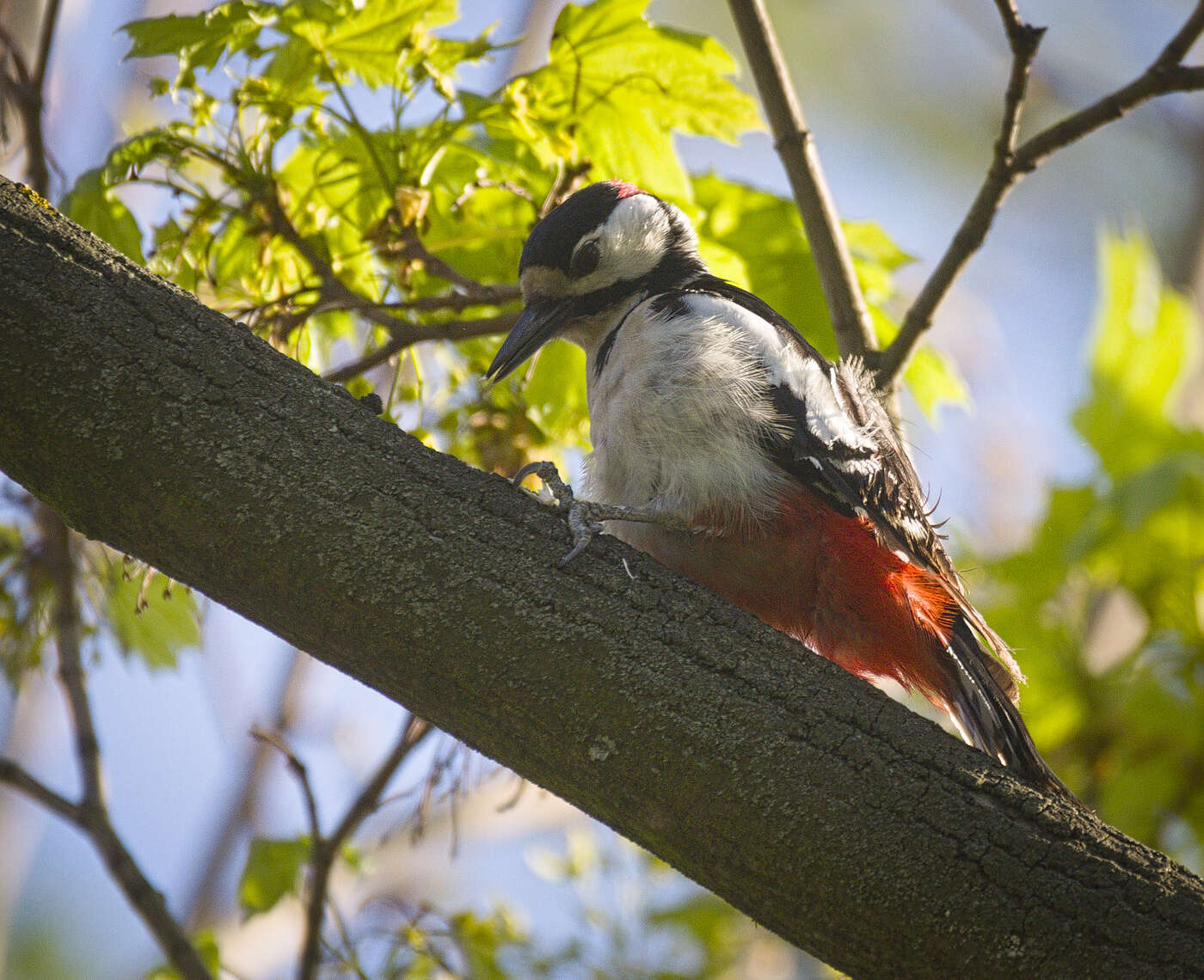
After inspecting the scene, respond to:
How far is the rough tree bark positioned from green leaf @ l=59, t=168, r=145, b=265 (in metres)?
0.58

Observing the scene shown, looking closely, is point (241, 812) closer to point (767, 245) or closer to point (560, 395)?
point (560, 395)

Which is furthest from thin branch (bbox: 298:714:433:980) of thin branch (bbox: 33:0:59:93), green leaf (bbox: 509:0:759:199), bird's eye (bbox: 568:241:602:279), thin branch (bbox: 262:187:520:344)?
thin branch (bbox: 33:0:59:93)

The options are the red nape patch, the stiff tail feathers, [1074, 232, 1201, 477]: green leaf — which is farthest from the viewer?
[1074, 232, 1201, 477]: green leaf

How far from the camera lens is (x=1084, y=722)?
354cm

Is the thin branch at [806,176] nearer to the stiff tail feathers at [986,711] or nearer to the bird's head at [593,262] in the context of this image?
the bird's head at [593,262]

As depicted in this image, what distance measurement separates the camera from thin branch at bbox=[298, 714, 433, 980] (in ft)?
7.59

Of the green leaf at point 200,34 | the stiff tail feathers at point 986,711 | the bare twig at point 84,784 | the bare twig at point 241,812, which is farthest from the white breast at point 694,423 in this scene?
the bare twig at point 241,812

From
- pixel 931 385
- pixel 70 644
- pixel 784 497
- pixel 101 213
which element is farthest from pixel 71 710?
pixel 931 385

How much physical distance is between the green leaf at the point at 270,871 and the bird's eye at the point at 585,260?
1463 millimetres

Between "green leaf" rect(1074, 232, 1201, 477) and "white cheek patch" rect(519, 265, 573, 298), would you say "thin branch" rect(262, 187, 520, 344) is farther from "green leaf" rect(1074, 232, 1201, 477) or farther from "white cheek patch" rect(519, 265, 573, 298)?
"green leaf" rect(1074, 232, 1201, 477)

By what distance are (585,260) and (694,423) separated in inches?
23.9

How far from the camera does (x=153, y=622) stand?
9.01 ft

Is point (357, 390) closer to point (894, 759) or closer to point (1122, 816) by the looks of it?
point (894, 759)

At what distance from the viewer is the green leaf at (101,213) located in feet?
7.29
